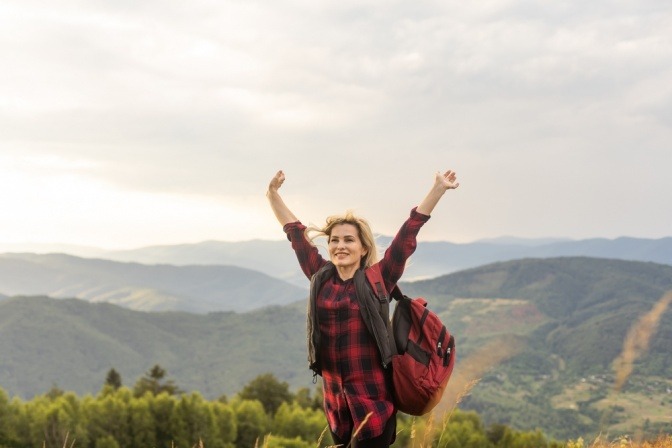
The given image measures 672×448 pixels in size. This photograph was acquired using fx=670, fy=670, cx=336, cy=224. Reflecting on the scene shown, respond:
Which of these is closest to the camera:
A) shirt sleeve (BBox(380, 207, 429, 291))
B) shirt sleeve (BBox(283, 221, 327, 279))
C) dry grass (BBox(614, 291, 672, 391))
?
dry grass (BBox(614, 291, 672, 391))

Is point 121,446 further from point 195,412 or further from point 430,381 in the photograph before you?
point 430,381

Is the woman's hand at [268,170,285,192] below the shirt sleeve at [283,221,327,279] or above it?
above

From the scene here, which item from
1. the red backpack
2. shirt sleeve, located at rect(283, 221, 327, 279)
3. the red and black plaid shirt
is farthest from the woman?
shirt sleeve, located at rect(283, 221, 327, 279)

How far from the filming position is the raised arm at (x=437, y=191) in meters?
5.29

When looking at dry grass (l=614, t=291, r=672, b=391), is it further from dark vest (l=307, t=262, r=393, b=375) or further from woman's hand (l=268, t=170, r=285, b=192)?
woman's hand (l=268, t=170, r=285, b=192)

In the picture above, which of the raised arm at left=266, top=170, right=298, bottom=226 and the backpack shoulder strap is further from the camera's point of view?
the raised arm at left=266, top=170, right=298, bottom=226

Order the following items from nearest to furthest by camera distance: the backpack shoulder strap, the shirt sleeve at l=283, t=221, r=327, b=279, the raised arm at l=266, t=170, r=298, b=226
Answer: the backpack shoulder strap < the shirt sleeve at l=283, t=221, r=327, b=279 < the raised arm at l=266, t=170, r=298, b=226

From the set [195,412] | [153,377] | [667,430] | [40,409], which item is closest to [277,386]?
[153,377]

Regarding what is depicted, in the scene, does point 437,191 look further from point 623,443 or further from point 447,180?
point 623,443

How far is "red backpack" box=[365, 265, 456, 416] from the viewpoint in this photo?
487 centimetres

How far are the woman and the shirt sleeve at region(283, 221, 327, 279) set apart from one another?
0.26 m

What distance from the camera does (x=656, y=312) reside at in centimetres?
488

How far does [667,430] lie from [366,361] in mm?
4259

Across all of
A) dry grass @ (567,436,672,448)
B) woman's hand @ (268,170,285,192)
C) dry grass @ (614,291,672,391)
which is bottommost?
dry grass @ (567,436,672,448)
